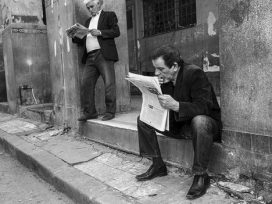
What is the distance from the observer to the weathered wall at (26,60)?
8523 mm

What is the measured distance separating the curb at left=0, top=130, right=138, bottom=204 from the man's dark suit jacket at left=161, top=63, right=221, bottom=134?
34.7 inches

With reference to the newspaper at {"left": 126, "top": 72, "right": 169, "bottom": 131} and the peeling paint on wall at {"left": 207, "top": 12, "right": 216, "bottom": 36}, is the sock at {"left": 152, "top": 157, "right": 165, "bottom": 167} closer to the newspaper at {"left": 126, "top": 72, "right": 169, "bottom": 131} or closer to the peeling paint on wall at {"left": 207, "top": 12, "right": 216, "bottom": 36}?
the newspaper at {"left": 126, "top": 72, "right": 169, "bottom": 131}

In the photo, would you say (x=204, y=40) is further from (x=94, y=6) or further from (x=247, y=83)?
(x=247, y=83)

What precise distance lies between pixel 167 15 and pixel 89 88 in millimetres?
5570

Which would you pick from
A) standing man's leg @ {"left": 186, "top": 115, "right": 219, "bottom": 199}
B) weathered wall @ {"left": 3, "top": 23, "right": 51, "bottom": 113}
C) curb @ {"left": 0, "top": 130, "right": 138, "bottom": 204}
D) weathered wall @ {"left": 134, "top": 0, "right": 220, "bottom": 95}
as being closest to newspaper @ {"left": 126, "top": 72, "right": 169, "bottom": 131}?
standing man's leg @ {"left": 186, "top": 115, "right": 219, "bottom": 199}

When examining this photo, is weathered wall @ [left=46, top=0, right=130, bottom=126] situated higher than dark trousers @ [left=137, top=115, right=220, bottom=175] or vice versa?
weathered wall @ [left=46, top=0, right=130, bottom=126]

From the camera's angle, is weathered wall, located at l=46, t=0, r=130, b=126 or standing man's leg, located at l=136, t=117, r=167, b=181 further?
weathered wall, located at l=46, t=0, r=130, b=126

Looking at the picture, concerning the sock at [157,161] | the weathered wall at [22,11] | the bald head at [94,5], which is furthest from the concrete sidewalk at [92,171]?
the weathered wall at [22,11]

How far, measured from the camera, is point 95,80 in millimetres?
5281

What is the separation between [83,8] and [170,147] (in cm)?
299

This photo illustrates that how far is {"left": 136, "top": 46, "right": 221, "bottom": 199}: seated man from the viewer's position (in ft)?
9.39

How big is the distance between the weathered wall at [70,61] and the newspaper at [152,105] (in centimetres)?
249

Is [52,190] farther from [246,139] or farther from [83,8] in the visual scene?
[83,8]

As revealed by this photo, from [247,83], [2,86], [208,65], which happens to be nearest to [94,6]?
[247,83]
